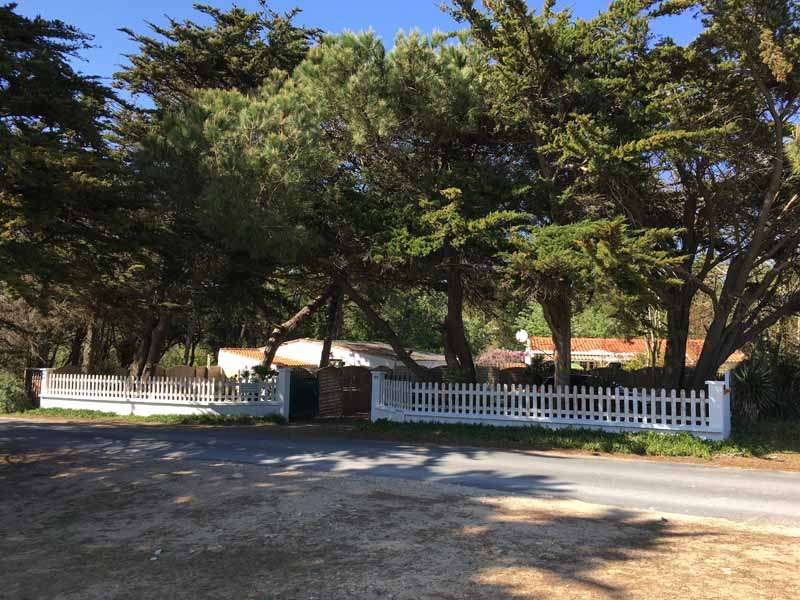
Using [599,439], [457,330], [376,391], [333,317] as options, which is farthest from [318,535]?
[333,317]

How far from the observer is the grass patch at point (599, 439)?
44.2ft

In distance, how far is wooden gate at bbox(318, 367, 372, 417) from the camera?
21672 millimetres

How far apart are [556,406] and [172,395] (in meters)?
12.3

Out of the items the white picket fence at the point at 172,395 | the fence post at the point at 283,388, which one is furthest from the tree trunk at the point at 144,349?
the fence post at the point at 283,388

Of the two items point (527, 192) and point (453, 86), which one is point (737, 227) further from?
point (453, 86)

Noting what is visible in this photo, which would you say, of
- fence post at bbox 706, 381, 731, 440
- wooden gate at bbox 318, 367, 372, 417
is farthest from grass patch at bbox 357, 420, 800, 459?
wooden gate at bbox 318, 367, 372, 417

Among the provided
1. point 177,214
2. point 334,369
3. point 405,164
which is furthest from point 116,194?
point 334,369

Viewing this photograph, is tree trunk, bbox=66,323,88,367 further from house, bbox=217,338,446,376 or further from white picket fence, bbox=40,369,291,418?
white picket fence, bbox=40,369,291,418

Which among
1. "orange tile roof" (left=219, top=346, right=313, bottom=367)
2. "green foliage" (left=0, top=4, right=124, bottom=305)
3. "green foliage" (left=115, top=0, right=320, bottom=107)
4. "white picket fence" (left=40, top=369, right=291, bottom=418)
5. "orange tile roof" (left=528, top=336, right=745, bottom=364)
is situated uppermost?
"green foliage" (left=115, top=0, right=320, bottom=107)

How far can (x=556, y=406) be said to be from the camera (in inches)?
640

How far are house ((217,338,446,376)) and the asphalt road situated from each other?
1515 cm

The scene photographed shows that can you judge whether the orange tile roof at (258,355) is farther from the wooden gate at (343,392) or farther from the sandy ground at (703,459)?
the sandy ground at (703,459)

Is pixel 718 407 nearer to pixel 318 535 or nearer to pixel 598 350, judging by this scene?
pixel 318 535

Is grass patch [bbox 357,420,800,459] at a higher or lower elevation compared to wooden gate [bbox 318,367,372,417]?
lower
